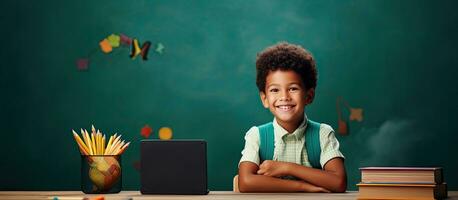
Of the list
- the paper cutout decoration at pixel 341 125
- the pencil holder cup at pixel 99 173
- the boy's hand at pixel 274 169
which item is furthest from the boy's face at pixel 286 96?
the paper cutout decoration at pixel 341 125

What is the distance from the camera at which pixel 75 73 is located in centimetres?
423

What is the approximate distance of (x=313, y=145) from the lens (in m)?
2.64

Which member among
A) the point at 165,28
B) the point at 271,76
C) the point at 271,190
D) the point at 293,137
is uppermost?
the point at 165,28

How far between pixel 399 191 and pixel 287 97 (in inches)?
32.7

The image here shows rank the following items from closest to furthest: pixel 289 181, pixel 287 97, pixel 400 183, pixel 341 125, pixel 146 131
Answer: pixel 400 183 → pixel 289 181 → pixel 287 97 → pixel 341 125 → pixel 146 131

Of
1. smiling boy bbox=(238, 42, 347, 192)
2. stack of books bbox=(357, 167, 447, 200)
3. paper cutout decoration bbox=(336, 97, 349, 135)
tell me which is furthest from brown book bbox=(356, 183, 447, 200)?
paper cutout decoration bbox=(336, 97, 349, 135)

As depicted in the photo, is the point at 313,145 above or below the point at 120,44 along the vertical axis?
below

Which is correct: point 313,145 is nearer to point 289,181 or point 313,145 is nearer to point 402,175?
point 289,181

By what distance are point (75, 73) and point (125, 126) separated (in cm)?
43

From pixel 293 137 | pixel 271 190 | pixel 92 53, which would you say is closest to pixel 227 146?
pixel 92 53

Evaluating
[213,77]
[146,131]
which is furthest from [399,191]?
[146,131]

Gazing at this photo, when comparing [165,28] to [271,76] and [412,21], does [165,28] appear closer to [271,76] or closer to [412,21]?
[412,21]

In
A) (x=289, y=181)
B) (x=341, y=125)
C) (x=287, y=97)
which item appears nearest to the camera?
(x=289, y=181)

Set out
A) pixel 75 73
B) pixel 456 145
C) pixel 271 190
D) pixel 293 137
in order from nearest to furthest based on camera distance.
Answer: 1. pixel 271 190
2. pixel 293 137
3. pixel 456 145
4. pixel 75 73
